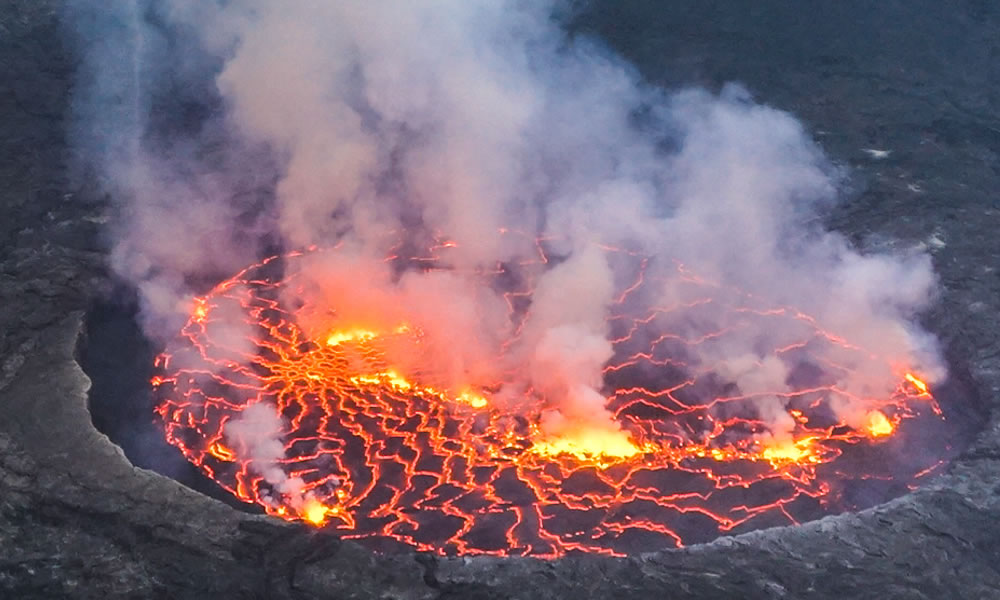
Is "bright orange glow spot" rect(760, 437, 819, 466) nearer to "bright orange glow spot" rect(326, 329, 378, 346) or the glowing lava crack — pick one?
the glowing lava crack

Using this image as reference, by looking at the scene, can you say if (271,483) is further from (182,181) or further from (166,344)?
(182,181)

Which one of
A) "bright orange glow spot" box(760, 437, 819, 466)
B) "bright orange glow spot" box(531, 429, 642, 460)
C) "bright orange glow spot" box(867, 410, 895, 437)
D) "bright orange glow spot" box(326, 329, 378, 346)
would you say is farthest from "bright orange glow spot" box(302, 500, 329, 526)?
"bright orange glow spot" box(867, 410, 895, 437)

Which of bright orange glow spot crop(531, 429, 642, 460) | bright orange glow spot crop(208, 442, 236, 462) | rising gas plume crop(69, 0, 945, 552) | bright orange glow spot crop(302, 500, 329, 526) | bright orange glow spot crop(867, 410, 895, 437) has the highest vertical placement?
rising gas plume crop(69, 0, 945, 552)

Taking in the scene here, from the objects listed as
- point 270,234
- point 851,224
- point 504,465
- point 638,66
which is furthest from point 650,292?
point 638,66

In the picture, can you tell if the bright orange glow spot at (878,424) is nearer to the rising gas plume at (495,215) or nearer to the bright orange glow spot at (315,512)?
the rising gas plume at (495,215)

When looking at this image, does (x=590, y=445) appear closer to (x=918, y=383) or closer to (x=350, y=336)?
(x=350, y=336)

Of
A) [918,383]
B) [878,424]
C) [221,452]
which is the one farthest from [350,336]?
[918,383]

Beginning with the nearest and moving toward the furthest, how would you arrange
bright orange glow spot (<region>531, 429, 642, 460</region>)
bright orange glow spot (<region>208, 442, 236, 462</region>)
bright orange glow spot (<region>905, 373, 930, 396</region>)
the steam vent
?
the steam vent < bright orange glow spot (<region>208, 442, 236, 462</region>) < bright orange glow spot (<region>531, 429, 642, 460</region>) < bright orange glow spot (<region>905, 373, 930, 396</region>)

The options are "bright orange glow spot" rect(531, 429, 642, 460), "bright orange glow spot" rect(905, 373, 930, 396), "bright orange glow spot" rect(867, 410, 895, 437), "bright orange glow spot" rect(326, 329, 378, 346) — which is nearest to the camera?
"bright orange glow spot" rect(531, 429, 642, 460)
